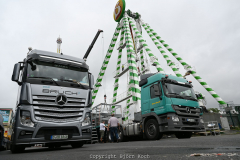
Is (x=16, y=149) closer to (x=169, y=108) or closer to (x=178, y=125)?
(x=169, y=108)

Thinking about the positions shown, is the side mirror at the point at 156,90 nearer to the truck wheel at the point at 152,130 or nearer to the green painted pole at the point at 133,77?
the truck wheel at the point at 152,130

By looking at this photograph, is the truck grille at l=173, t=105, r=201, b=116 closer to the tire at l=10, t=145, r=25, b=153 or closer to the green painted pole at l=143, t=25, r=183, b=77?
the tire at l=10, t=145, r=25, b=153

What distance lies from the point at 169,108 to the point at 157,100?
0.76m

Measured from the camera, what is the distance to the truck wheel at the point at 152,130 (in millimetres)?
7313

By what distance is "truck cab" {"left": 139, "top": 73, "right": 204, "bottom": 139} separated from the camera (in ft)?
22.4

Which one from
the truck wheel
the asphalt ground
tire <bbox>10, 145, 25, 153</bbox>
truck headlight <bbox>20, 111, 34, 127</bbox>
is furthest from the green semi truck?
tire <bbox>10, 145, 25, 153</bbox>

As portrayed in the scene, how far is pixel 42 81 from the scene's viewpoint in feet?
17.6

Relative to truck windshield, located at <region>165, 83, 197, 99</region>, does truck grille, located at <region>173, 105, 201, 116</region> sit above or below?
below

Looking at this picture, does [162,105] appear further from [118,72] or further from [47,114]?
[118,72]

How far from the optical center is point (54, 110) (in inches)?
204

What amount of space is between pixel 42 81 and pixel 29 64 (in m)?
0.87

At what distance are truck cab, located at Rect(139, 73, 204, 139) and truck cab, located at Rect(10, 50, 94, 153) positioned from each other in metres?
3.03

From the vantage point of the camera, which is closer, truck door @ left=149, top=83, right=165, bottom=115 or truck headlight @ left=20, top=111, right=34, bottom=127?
truck headlight @ left=20, top=111, right=34, bottom=127

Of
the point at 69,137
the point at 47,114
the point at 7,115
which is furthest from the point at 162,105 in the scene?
the point at 7,115
